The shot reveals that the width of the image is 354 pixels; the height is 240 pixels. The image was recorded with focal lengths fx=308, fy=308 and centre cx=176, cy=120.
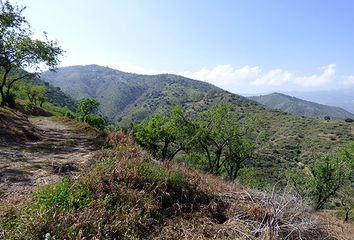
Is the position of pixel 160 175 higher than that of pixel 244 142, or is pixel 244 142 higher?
pixel 160 175

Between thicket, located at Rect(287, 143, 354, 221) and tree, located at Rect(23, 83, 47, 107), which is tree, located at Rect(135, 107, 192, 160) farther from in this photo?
tree, located at Rect(23, 83, 47, 107)

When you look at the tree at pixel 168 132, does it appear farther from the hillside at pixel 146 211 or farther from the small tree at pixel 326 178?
the hillside at pixel 146 211

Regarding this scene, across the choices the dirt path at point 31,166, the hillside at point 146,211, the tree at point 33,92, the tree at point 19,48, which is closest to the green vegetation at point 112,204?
the hillside at point 146,211

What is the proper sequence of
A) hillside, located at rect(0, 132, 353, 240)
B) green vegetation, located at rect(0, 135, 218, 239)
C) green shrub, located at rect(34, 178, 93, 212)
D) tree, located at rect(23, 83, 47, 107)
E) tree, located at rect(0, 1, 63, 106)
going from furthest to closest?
tree, located at rect(23, 83, 47, 107), tree, located at rect(0, 1, 63, 106), green shrub, located at rect(34, 178, 93, 212), hillside, located at rect(0, 132, 353, 240), green vegetation, located at rect(0, 135, 218, 239)

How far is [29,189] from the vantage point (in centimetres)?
656

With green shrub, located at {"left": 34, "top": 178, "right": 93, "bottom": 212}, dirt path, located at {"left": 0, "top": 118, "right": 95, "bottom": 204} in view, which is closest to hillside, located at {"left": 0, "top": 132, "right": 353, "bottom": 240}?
green shrub, located at {"left": 34, "top": 178, "right": 93, "bottom": 212}

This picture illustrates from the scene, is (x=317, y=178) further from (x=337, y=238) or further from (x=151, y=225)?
(x=151, y=225)

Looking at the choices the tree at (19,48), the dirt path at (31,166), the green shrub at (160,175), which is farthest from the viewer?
the tree at (19,48)

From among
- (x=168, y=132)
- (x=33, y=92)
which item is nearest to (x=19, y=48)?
(x=168, y=132)

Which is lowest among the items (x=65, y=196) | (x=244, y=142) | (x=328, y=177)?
(x=328, y=177)

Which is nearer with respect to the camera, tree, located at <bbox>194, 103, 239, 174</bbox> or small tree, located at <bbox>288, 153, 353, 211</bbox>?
small tree, located at <bbox>288, 153, 353, 211</bbox>

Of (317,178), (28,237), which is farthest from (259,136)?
(28,237)

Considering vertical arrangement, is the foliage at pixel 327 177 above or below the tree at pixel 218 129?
below

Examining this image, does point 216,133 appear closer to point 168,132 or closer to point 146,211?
point 168,132
